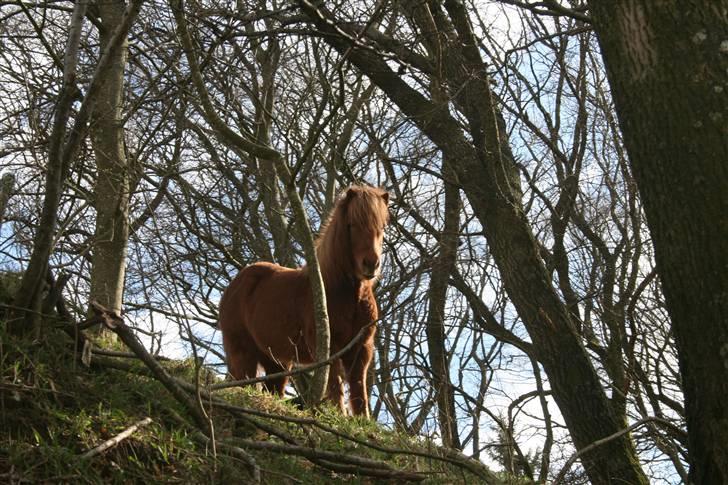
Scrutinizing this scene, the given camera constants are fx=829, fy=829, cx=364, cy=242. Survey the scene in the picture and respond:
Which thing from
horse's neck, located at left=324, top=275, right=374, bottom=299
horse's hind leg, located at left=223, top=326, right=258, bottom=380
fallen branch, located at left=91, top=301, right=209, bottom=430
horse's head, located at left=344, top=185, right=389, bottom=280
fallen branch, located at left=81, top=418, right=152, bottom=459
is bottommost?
fallen branch, located at left=81, top=418, right=152, bottom=459

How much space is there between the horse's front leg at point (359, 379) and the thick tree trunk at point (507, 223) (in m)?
1.41

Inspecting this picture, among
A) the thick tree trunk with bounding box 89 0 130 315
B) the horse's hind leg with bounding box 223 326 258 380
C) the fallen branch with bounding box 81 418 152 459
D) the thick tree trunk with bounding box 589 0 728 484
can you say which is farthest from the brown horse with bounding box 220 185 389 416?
the thick tree trunk with bounding box 589 0 728 484

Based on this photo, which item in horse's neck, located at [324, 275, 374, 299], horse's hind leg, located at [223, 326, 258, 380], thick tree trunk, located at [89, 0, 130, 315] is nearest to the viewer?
thick tree trunk, located at [89, 0, 130, 315]

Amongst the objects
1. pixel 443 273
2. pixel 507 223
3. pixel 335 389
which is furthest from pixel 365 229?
pixel 443 273

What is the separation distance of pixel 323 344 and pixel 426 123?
2871 mm

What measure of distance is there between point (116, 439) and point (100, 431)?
10.8 inches

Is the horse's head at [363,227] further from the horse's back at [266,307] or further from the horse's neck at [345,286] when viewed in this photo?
the horse's back at [266,307]

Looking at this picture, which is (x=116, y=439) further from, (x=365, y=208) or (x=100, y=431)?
(x=365, y=208)

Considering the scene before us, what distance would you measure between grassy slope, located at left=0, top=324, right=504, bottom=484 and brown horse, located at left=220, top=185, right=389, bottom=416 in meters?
2.44

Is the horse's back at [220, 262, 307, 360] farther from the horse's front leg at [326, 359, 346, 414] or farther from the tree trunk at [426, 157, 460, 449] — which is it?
the tree trunk at [426, 157, 460, 449]

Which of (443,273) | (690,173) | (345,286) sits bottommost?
(690,173)

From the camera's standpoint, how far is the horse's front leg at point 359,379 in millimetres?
7309

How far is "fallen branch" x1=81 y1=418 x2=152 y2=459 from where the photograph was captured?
3.32 metres

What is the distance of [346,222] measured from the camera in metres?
7.49
